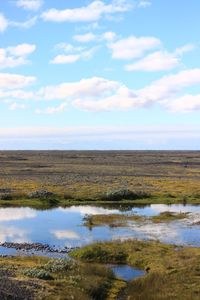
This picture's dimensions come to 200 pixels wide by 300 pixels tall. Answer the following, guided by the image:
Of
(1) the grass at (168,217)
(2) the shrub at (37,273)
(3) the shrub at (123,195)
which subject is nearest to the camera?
(2) the shrub at (37,273)

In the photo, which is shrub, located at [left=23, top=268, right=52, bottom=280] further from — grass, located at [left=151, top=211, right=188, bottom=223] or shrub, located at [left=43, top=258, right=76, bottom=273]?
grass, located at [left=151, top=211, right=188, bottom=223]

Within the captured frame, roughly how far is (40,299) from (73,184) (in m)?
75.5

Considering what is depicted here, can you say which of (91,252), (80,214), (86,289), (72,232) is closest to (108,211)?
(80,214)

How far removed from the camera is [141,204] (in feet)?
257

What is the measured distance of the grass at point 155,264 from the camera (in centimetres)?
3175

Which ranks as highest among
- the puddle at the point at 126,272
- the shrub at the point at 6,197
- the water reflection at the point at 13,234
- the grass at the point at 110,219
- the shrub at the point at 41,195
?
the shrub at the point at 41,195

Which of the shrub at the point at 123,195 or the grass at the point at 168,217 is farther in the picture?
the shrub at the point at 123,195

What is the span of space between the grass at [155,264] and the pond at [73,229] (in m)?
3.34

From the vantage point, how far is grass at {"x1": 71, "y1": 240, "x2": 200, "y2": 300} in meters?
31.8

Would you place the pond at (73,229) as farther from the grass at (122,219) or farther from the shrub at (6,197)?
the shrub at (6,197)

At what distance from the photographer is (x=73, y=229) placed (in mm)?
57344

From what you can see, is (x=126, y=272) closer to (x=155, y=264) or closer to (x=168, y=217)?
(x=155, y=264)

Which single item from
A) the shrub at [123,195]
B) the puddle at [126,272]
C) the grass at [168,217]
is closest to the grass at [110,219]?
the grass at [168,217]

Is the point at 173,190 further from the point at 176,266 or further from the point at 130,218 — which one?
the point at 176,266
